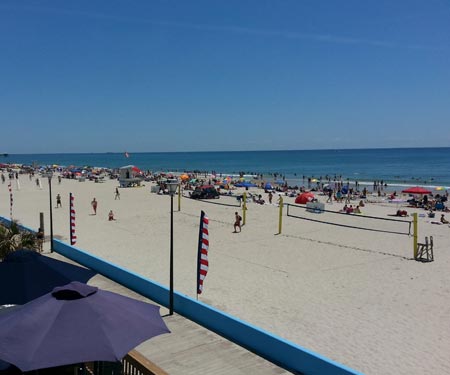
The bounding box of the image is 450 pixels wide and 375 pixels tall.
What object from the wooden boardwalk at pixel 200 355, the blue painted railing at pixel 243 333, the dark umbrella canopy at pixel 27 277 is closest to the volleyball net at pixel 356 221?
the blue painted railing at pixel 243 333

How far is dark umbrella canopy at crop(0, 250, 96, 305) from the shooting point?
19.8 feet

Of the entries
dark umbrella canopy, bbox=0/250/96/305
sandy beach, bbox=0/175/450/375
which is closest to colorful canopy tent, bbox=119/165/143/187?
sandy beach, bbox=0/175/450/375

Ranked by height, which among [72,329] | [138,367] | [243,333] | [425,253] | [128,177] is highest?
[72,329]

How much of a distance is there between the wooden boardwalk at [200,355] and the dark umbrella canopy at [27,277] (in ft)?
5.68

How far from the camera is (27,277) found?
20.5 feet

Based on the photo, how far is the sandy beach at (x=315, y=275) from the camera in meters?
8.55

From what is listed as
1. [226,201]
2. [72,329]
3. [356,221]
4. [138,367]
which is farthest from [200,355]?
[226,201]

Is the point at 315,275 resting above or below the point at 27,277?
below

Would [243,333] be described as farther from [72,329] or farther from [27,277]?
[72,329]

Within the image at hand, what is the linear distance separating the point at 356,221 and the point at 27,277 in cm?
2017

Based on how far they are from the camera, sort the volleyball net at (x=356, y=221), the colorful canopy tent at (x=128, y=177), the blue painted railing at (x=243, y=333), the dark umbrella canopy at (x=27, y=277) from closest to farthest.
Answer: the dark umbrella canopy at (x=27, y=277) < the blue painted railing at (x=243, y=333) < the volleyball net at (x=356, y=221) < the colorful canopy tent at (x=128, y=177)

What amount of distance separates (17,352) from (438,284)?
37.8 ft

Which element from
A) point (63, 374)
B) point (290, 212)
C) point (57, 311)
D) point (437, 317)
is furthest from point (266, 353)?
point (290, 212)

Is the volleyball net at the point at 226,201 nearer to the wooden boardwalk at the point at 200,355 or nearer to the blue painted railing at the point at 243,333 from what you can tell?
the blue painted railing at the point at 243,333
